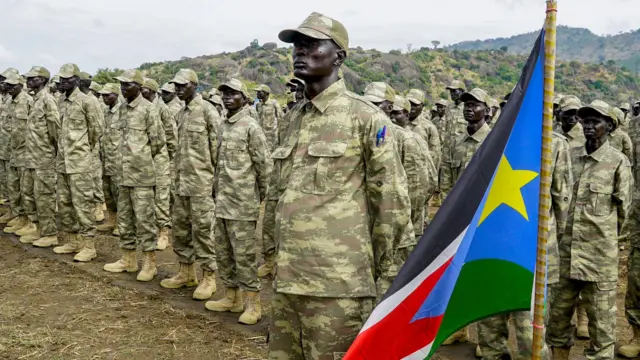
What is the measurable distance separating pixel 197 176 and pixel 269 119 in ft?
30.5

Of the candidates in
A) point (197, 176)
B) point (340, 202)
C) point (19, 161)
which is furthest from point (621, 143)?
point (19, 161)

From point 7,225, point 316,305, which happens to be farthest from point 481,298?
point 7,225

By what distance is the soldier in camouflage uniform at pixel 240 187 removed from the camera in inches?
214

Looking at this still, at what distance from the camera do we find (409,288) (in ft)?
8.05

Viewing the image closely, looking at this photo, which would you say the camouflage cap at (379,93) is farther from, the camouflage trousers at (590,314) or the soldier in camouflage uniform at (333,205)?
the soldier in camouflage uniform at (333,205)

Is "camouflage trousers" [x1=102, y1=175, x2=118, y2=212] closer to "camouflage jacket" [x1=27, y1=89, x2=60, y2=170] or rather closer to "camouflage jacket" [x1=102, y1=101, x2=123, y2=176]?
"camouflage jacket" [x1=102, y1=101, x2=123, y2=176]

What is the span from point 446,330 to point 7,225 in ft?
30.5

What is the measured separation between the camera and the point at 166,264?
7.82 metres

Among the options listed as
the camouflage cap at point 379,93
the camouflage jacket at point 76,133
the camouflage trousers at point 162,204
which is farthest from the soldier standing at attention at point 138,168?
the camouflage cap at point 379,93

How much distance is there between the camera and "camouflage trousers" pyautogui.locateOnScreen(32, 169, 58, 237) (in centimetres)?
817

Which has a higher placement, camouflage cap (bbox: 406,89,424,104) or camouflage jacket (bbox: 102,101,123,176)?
camouflage cap (bbox: 406,89,424,104)

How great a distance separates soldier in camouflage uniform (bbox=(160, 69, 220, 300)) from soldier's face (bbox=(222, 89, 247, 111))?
670 millimetres

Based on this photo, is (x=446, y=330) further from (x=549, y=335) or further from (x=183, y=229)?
(x=183, y=229)

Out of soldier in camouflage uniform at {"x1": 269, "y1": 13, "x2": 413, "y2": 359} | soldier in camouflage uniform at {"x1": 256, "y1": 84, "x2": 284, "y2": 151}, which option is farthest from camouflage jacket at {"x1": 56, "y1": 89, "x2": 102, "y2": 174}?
soldier in camouflage uniform at {"x1": 256, "y1": 84, "x2": 284, "y2": 151}
